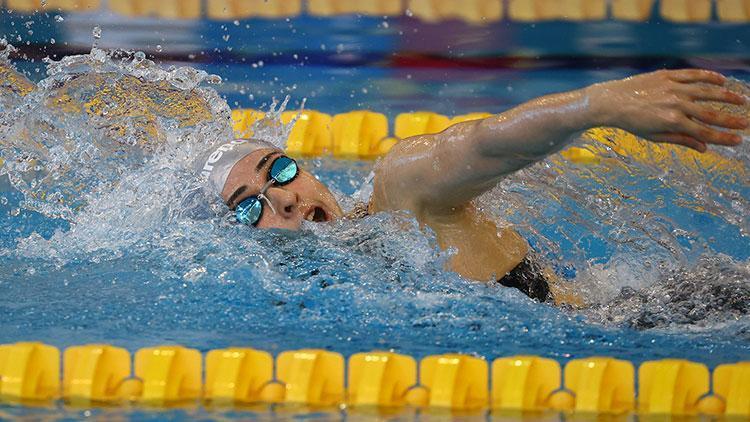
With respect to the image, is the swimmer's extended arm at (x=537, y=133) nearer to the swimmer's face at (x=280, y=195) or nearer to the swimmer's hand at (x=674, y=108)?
the swimmer's hand at (x=674, y=108)

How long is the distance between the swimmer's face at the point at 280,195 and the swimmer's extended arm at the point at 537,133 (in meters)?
0.27

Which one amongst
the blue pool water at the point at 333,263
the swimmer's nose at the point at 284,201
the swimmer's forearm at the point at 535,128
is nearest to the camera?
the swimmer's forearm at the point at 535,128

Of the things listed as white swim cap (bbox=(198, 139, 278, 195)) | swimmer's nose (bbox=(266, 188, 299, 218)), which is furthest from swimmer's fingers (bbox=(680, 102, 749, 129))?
white swim cap (bbox=(198, 139, 278, 195))

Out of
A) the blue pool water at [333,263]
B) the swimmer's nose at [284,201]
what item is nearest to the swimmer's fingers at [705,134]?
the blue pool water at [333,263]

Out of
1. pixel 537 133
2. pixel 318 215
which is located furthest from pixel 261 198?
pixel 537 133

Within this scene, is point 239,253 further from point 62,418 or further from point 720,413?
point 720,413

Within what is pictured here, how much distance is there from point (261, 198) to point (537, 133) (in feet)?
2.90

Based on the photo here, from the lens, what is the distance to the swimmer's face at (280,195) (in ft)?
8.13

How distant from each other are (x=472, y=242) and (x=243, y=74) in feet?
10.1

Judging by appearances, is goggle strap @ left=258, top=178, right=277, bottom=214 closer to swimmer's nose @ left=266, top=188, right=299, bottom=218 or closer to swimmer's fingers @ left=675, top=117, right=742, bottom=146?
swimmer's nose @ left=266, top=188, right=299, bottom=218

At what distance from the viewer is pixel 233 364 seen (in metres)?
2.24

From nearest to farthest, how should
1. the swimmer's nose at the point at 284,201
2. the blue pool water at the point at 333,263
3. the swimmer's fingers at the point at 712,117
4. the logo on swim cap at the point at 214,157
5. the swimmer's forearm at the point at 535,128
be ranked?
the swimmer's fingers at the point at 712,117
the swimmer's forearm at the point at 535,128
the blue pool water at the point at 333,263
the swimmer's nose at the point at 284,201
the logo on swim cap at the point at 214,157

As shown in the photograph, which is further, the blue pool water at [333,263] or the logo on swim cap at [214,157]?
the logo on swim cap at [214,157]

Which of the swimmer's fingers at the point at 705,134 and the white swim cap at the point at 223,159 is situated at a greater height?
the swimmer's fingers at the point at 705,134
